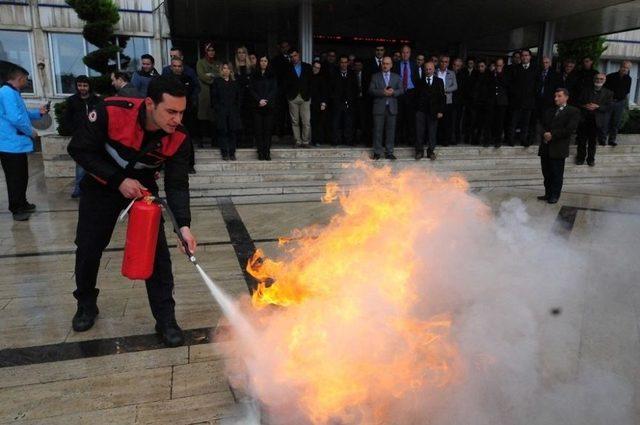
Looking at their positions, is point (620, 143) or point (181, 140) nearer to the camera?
point (181, 140)

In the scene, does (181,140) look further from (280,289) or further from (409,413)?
(409,413)

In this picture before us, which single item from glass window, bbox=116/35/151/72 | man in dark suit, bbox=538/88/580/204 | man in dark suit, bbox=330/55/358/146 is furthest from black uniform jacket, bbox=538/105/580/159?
glass window, bbox=116/35/151/72

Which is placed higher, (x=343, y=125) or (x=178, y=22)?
(x=178, y=22)

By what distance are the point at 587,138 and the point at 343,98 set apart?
578 cm

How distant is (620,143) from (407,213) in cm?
1215

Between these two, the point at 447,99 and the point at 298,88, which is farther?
the point at 447,99

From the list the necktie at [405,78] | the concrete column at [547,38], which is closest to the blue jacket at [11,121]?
the necktie at [405,78]

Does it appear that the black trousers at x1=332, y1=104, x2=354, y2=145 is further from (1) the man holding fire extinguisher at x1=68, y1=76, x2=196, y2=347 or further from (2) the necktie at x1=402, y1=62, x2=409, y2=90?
(1) the man holding fire extinguisher at x1=68, y1=76, x2=196, y2=347

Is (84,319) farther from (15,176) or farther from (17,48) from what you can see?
(17,48)

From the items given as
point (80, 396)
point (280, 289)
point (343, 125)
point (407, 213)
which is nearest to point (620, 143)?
point (343, 125)

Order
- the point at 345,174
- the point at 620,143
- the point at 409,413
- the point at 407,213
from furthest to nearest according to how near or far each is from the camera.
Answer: the point at 620,143, the point at 345,174, the point at 407,213, the point at 409,413

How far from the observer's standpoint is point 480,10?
1314 centimetres

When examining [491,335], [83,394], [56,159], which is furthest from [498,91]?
[83,394]

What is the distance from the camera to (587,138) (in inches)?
427
